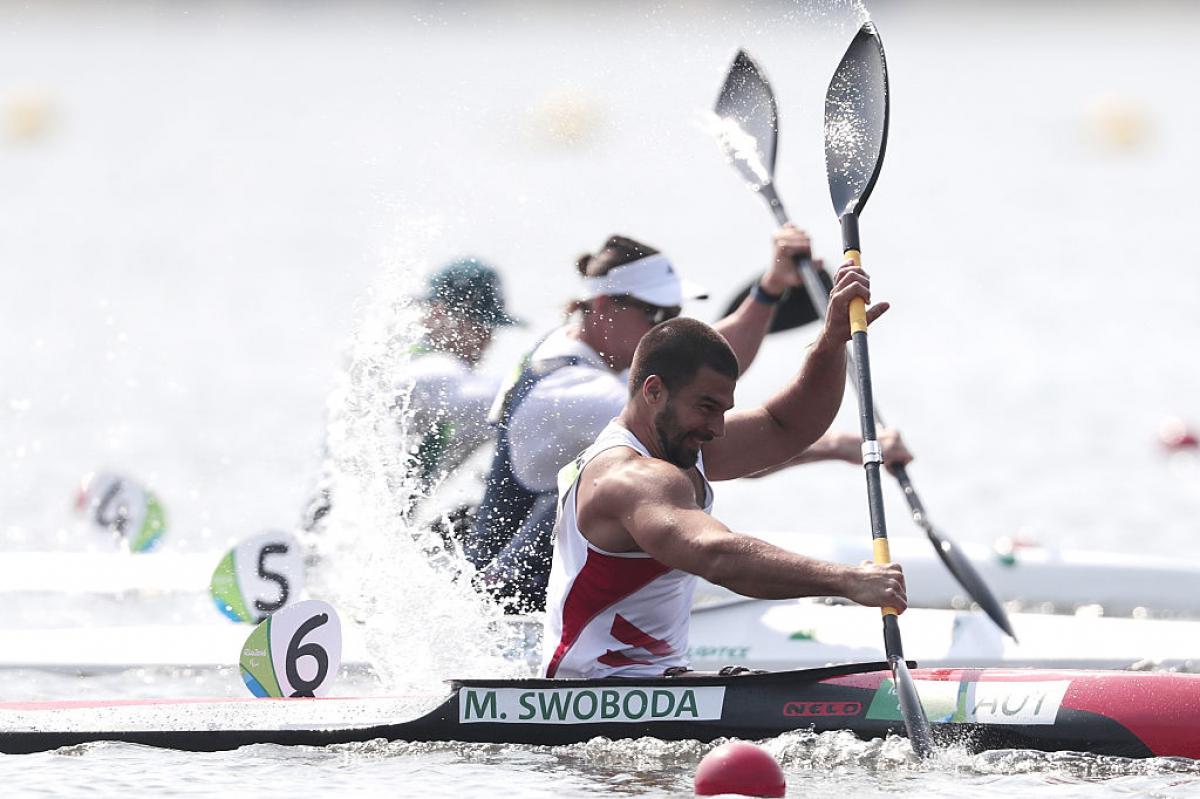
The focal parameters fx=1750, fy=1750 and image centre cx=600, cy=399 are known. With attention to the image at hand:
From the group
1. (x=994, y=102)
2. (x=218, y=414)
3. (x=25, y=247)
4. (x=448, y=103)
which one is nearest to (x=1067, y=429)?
(x=218, y=414)

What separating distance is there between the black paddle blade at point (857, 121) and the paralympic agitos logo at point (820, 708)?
1963mm

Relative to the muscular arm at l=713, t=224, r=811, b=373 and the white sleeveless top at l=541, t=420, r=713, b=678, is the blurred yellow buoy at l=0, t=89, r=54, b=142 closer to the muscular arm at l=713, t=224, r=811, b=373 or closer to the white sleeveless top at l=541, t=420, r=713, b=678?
the muscular arm at l=713, t=224, r=811, b=373

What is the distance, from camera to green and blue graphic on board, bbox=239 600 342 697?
221 inches

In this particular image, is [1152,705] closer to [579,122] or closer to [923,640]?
[923,640]

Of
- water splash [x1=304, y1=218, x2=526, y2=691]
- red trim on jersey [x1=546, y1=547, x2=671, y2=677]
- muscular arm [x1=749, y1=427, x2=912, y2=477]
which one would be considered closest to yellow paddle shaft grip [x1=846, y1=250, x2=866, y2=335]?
red trim on jersey [x1=546, y1=547, x2=671, y2=677]

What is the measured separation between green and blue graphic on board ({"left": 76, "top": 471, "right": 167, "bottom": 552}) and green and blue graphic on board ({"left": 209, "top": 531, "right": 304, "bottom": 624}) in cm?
220

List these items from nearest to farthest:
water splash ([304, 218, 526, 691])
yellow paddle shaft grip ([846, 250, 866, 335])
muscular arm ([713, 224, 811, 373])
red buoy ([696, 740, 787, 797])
Result: red buoy ([696, 740, 787, 797])
yellow paddle shaft grip ([846, 250, 866, 335])
water splash ([304, 218, 526, 691])
muscular arm ([713, 224, 811, 373])

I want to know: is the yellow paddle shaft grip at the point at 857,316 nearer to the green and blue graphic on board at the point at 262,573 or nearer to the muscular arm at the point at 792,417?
the muscular arm at the point at 792,417

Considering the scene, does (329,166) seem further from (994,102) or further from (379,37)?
(994,102)

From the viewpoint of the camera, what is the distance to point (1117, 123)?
1399 inches

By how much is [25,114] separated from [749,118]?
31.3 metres

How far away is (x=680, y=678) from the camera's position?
511 cm

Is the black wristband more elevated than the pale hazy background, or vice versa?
the pale hazy background

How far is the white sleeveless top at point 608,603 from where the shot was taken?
16.7ft
